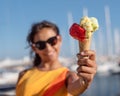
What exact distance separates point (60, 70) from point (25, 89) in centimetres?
29

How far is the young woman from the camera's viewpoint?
300 centimetres

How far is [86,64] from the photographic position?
2.42 metres

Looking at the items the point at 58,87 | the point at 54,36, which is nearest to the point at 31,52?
the point at 54,36

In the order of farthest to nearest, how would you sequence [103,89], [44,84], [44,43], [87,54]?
[103,89]
[44,43]
[44,84]
[87,54]

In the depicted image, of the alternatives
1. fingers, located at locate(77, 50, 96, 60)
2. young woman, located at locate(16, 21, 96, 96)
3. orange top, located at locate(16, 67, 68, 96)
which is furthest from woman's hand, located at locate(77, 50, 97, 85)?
orange top, located at locate(16, 67, 68, 96)

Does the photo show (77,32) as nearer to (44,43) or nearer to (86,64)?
(86,64)

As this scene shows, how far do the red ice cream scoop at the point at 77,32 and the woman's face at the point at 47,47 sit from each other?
76 cm

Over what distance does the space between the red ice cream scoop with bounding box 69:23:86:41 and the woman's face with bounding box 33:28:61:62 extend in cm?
76

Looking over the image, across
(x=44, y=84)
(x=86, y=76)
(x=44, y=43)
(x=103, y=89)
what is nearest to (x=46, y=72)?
(x=44, y=84)

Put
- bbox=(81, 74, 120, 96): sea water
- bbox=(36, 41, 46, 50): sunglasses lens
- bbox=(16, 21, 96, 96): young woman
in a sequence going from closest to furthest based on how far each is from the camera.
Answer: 1. bbox=(16, 21, 96, 96): young woman
2. bbox=(36, 41, 46, 50): sunglasses lens
3. bbox=(81, 74, 120, 96): sea water

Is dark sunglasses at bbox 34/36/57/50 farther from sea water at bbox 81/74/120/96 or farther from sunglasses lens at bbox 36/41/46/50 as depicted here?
sea water at bbox 81/74/120/96

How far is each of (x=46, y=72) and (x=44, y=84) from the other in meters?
0.12

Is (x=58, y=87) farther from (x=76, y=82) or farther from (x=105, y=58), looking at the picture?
(x=105, y=58)

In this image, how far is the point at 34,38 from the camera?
3.38 m
